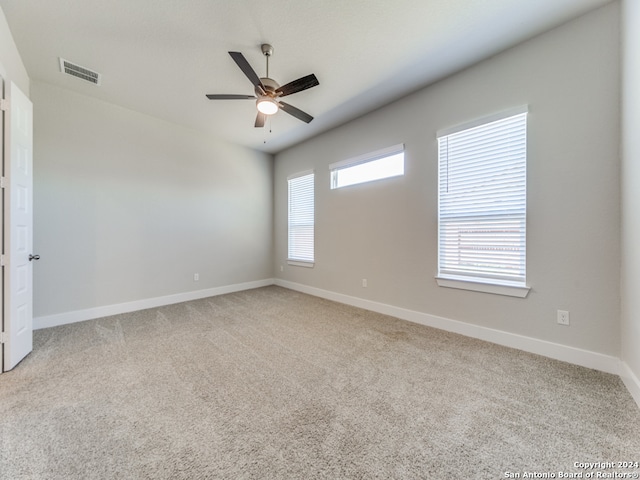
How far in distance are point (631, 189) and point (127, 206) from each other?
543 centimetres

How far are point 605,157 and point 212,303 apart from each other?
16.1ft

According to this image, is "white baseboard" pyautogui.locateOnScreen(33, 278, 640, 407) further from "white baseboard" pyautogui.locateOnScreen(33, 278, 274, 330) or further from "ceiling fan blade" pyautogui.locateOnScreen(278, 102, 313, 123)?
"ceiling fan blade" pyautogui.locateOnScreen(278, 102, 313, 123)

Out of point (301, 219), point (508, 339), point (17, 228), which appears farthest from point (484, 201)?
point (17, 228)

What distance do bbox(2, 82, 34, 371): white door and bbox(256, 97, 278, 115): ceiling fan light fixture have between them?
205 centimetres

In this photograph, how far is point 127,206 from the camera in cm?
370

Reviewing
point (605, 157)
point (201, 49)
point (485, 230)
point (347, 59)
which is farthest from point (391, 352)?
point (201, 49)

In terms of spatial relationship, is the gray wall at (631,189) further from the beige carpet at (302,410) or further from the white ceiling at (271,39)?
the white ceiling at (271,39)

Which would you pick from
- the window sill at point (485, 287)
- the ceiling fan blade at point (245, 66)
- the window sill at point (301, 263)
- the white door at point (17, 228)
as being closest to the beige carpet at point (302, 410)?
the white door at point (17, 228)

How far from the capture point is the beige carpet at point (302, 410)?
125 cm

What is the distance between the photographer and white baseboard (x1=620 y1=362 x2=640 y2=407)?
5.48 feet

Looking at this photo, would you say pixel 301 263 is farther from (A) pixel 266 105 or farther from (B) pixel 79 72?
(B) pixel 79 72

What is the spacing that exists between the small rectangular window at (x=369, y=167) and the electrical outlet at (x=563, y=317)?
7.13 ft

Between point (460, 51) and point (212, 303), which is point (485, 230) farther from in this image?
point (212, 303)

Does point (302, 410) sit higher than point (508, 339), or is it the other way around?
point (508, 339)
